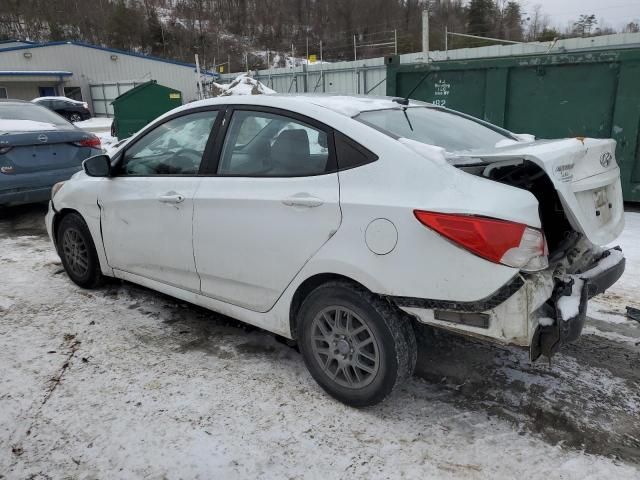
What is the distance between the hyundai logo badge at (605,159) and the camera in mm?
2770

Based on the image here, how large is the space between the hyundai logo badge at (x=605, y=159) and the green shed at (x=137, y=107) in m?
14.2

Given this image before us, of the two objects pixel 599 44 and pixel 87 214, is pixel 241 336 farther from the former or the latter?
pixel 599 44

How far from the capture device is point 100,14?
245 feet

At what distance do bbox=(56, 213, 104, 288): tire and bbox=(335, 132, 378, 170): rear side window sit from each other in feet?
8.30

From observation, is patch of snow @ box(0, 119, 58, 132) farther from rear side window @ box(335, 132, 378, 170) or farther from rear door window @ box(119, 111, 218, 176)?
rear side window @ box(335, 132, 378, 170)

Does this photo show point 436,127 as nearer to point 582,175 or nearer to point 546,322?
point 582,175

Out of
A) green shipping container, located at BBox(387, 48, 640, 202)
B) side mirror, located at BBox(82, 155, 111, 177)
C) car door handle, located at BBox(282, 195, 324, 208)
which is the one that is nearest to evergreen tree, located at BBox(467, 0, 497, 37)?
green shipping container, located at BBox(387, 48, 640, 202)

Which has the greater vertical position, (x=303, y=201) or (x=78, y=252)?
(x=303, y=201)

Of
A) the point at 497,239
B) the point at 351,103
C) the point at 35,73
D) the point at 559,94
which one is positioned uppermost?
the point at 35,73

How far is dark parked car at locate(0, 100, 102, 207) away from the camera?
620 centimetres

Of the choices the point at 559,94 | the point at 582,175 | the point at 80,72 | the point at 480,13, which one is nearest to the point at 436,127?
the point at 582,175

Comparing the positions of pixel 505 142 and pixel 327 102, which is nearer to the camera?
pixel 327 102

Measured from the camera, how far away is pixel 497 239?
86.2 inches

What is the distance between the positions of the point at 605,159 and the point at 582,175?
378 millimetres
